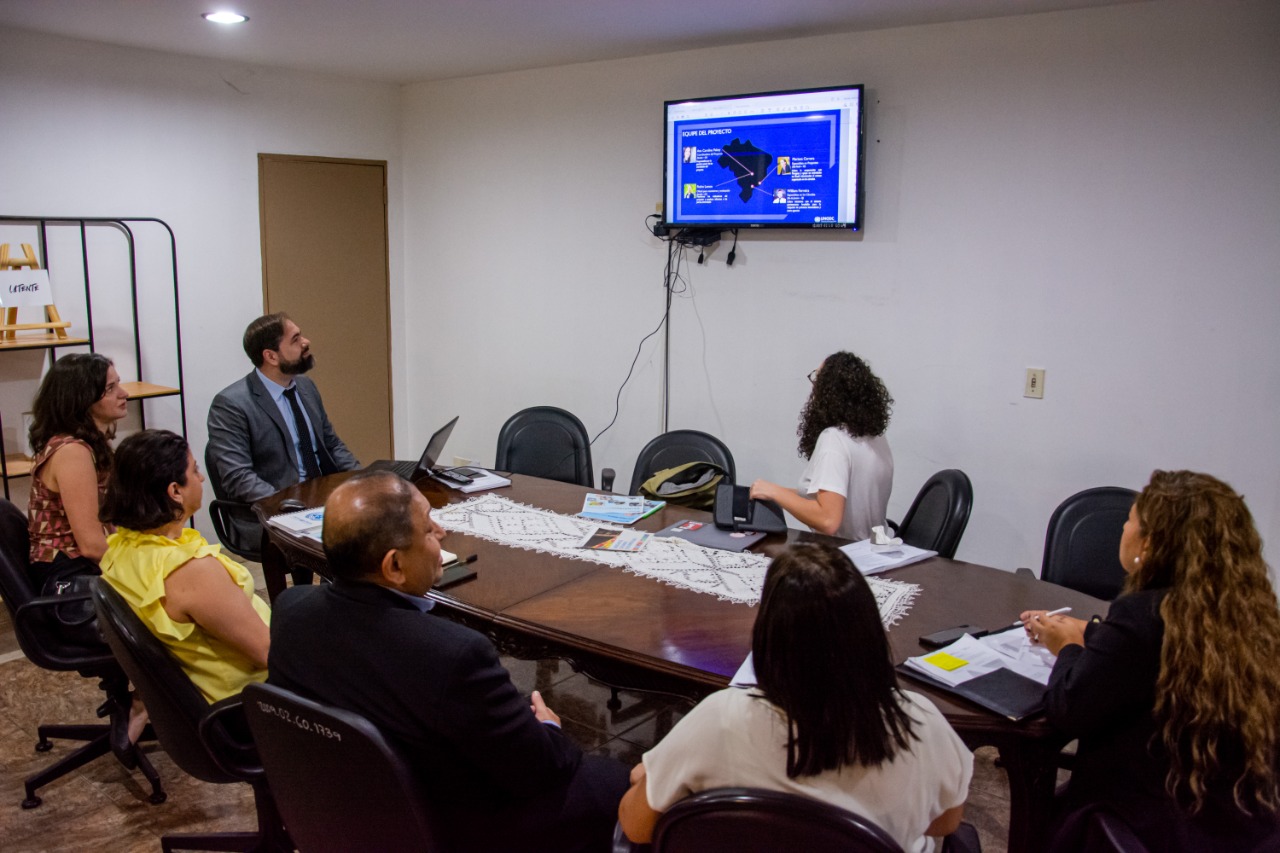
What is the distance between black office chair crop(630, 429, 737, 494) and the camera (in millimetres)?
4043

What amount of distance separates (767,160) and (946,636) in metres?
2.63

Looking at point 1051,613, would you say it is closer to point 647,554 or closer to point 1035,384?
point 647,554

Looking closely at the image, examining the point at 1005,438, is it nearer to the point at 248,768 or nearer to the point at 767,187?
the point at 767,187

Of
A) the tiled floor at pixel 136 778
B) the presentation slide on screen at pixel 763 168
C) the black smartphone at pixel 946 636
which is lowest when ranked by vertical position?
the tiled floor at pixel 136 778

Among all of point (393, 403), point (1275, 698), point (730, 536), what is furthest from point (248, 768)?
point (393, 403)

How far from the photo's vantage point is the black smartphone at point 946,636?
88.4 inches

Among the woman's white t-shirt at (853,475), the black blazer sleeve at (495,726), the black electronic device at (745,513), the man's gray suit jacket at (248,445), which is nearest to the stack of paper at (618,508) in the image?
the black electronic device at (745,513)

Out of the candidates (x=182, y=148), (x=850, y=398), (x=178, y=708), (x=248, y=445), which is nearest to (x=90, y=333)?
(x=182, y=148)

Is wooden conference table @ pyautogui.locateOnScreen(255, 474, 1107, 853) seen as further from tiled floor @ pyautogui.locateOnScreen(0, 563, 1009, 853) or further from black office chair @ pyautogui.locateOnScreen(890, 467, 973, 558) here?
tiled floor @ pyautogui.locateOnScreen(0, 563, 1009, 853)

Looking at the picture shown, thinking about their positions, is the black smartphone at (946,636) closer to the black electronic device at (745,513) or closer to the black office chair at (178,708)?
the black electronic device at (745,513)

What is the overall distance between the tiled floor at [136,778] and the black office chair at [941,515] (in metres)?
0.71

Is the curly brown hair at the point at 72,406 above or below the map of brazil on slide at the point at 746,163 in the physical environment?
below

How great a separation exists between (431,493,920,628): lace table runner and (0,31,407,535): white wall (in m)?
2.40

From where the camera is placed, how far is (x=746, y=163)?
4.40 m
